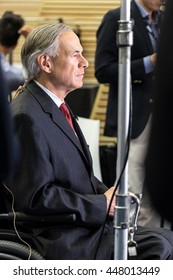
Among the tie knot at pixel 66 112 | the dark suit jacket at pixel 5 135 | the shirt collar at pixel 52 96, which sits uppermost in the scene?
the dark suit jacket at pixel 5 135

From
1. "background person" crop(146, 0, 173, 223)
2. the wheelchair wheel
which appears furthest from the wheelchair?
"background person" crop(146, 0, 173, 223)

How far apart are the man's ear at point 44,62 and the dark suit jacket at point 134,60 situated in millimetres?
1561

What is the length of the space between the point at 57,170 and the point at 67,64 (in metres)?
0.56

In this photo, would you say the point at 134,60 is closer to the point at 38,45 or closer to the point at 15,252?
the point at 38,45

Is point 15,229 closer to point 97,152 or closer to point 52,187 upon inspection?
point 52,187

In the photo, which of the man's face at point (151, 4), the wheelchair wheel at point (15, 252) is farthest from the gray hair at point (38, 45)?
the man's face at point (151, 4)

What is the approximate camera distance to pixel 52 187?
2.96 m

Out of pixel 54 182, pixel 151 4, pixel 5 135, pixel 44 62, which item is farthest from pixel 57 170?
pixel 151 4

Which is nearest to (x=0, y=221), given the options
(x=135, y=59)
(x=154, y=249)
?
(x=154, y=249)

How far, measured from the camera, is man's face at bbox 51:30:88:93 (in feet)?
10.7

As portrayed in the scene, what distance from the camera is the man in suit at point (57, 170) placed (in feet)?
9.62

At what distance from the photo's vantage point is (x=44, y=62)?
3.22 meters

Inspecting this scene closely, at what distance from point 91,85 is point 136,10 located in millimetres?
2133

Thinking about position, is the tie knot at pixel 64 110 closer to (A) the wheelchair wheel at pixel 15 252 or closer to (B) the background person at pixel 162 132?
(A) the wheelchair wheel at pixel 15 252
